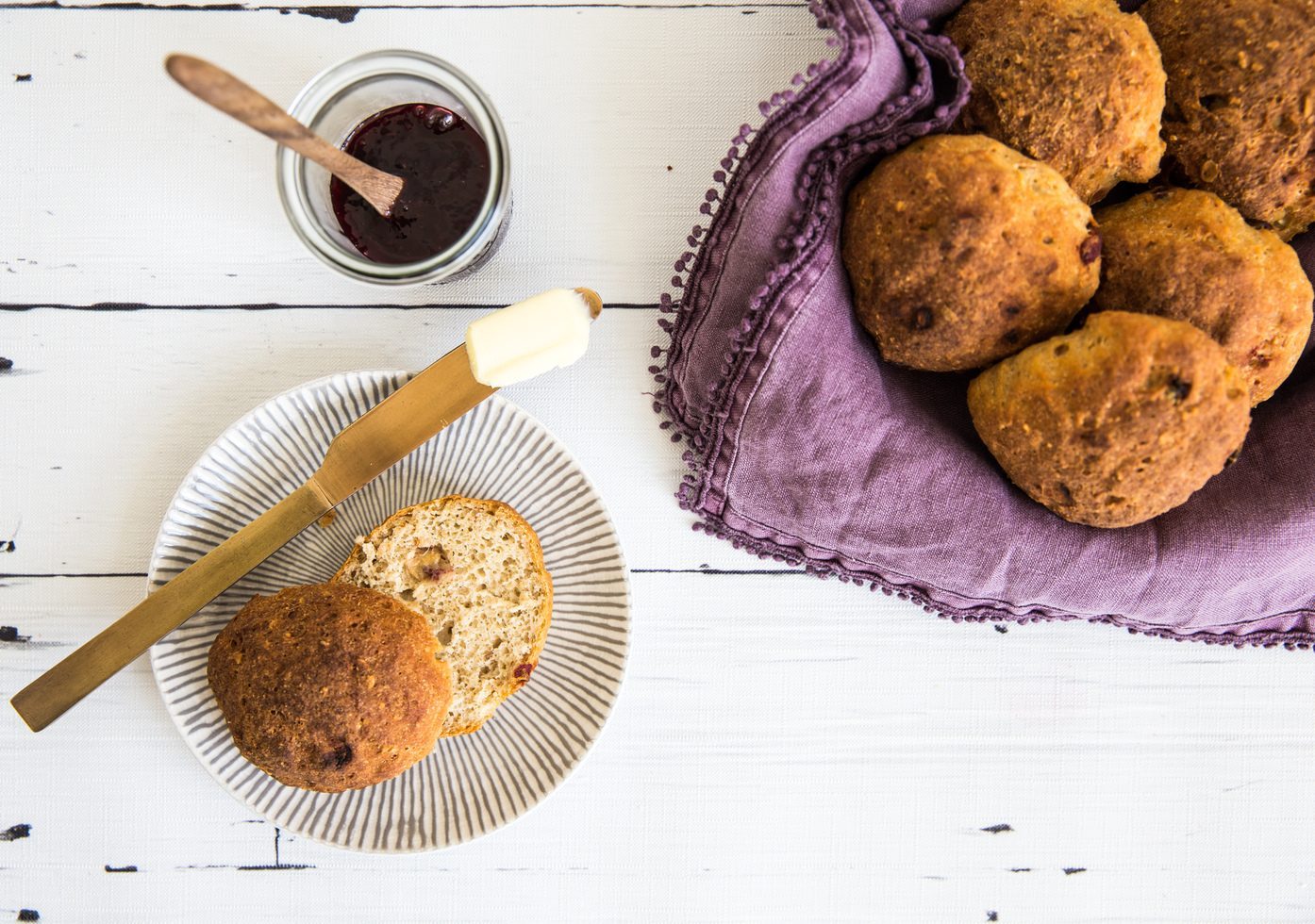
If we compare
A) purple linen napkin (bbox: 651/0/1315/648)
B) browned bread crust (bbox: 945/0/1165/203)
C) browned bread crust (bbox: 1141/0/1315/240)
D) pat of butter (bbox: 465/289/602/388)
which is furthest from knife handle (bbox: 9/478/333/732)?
browned bread crust (bbox: 1141/0/1315/240)

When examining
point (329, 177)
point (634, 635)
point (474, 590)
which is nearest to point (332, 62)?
point (329, 177)

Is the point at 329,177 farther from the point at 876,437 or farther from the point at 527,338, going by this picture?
the point at 876,437

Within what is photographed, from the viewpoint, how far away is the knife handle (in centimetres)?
98

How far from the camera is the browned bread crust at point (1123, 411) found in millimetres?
797

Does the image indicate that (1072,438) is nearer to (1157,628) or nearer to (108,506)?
(1157,628)

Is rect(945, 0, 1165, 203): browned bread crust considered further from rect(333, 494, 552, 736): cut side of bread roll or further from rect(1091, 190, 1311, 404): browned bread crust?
rect(333, 494, 552, 736): cut side of bread roll

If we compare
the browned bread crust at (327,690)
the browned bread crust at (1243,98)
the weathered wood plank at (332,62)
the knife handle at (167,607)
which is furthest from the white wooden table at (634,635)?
the browned bread crust at (1243,98)

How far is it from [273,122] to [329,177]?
0.86ft

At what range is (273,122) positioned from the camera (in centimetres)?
69

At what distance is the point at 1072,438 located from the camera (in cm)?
83

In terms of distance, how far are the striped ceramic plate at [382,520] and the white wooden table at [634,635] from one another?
0.30ft

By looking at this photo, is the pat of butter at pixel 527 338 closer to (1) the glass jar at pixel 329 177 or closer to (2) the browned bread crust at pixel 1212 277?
(1) the glass jar at pixel 329 177

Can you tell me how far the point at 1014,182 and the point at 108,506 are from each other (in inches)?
42.8

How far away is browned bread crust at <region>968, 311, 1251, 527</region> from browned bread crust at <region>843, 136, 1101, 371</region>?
4 cm
